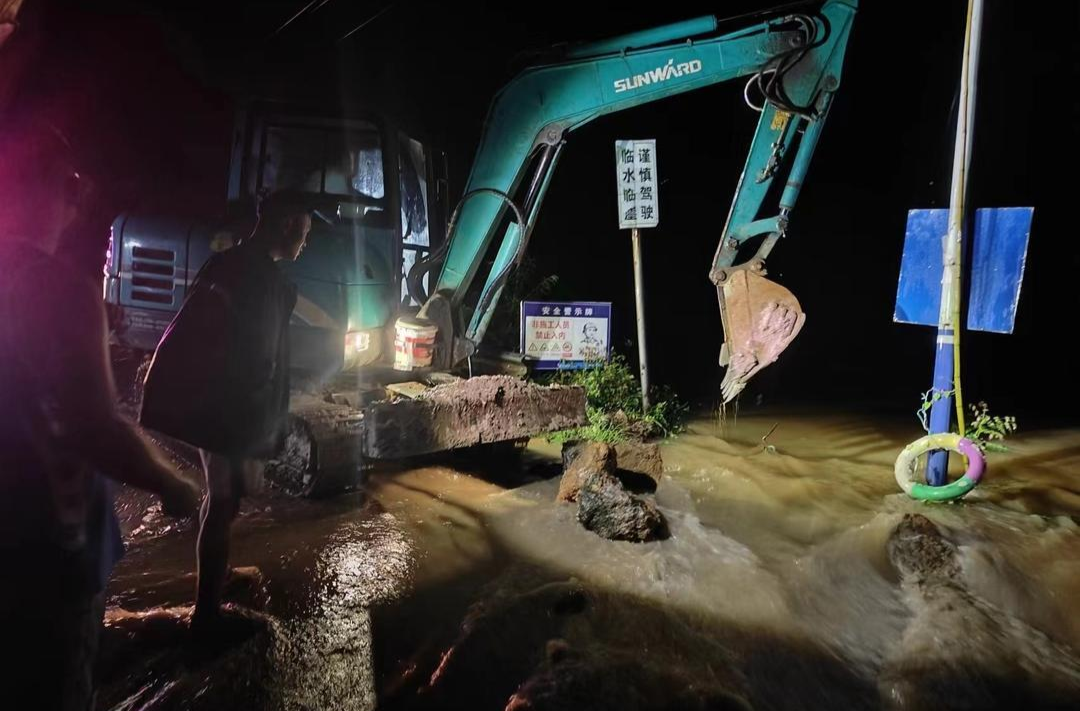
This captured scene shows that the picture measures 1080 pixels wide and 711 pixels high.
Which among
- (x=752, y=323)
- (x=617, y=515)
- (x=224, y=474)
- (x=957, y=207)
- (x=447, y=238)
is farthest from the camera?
(x=447, y=238)

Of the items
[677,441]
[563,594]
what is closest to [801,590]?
[563,594]

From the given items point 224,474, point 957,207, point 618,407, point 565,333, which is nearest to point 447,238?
point 565,333

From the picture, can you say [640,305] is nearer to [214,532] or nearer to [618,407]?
[618,407]

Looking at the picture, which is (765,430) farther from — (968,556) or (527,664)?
(527,664)

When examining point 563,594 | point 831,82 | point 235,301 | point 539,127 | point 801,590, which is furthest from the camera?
point 539,127

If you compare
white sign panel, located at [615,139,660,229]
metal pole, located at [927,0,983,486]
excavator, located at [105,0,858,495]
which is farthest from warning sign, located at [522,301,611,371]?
metal pole, located at [927,0,983,486]

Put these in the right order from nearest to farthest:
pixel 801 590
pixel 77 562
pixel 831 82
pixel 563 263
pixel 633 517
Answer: pixel 77 562, pixel 801 590, pixel 633 517, pixel 831 82, pixel 563 263

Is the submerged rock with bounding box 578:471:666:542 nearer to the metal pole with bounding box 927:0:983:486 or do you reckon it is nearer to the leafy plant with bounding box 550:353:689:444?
the leafy plant with bounding box 550:353:689:444

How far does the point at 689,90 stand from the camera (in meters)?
5.70

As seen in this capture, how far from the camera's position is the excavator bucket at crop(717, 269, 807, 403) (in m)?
5.28

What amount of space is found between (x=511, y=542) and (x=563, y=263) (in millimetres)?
13721

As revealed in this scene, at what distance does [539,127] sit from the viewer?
5746 millimetres

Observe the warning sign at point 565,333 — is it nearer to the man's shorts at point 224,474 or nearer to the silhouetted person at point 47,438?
the man's shorts at point 224,474

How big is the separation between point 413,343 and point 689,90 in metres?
3.68
